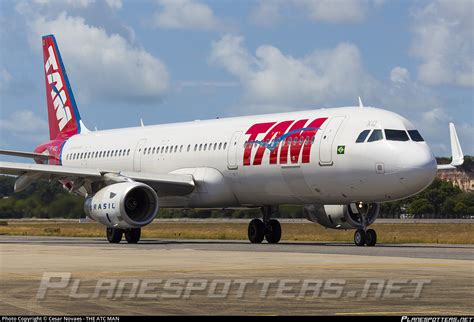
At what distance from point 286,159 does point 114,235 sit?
23.2ft

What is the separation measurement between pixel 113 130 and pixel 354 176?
1598 cm

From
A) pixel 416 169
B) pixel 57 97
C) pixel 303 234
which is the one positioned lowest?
pixel 303 234

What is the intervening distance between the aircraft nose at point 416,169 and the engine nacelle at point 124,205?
853 cm

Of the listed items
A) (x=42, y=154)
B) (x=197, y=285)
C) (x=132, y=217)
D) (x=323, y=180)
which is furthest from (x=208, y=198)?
(x=197, y=285)

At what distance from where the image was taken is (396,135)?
96.7 feet

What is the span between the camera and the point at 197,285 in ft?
50.1

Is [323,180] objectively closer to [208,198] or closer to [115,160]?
[208,198]

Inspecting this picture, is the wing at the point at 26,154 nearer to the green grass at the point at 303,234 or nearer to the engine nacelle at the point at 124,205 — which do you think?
the green grass at the point at 303,234

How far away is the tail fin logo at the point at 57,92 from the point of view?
151 feet

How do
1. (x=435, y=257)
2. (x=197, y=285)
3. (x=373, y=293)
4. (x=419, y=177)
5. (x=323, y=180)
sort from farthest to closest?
1. (x=323, y=180)
2. (x=419, y=177)
3. (x=435, y=257)
4. (x=197, y=285)
5. (x=373, y=293)

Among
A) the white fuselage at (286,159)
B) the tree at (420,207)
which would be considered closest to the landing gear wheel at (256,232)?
the white fuselage at (286,159)

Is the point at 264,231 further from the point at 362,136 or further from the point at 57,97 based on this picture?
the point at 57,97

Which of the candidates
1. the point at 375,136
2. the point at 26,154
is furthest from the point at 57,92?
the point at 375,136

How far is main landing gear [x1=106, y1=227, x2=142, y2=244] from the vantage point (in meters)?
34.2
